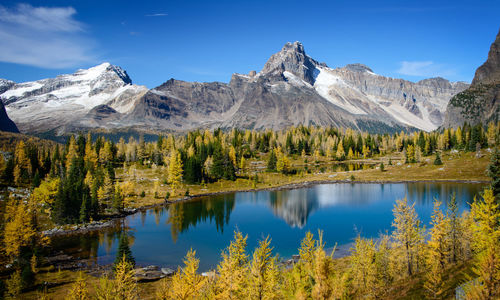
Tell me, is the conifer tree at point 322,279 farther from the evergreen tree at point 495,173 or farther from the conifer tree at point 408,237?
the evergreen tree at point 495,173

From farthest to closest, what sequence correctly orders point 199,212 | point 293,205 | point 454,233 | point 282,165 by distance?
point 282,165, point 293,205, point 199,212, point 454,233

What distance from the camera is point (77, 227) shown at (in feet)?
235

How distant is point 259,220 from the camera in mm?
77812

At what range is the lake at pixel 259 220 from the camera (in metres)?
57.9

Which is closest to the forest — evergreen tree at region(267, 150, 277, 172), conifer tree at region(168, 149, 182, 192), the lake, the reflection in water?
evergreen tree at region(267, 150, 277, 172)

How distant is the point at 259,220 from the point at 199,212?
1871cm

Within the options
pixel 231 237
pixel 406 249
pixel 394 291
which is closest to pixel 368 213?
pixel 231 237

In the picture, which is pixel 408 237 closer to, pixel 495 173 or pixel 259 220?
pixel 495 173

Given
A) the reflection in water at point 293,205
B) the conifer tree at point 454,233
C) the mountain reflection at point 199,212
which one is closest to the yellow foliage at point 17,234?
the mountain reflection at point 199,212

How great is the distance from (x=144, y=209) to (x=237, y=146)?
282ft

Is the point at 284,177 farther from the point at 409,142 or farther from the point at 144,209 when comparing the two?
the point at 409,142

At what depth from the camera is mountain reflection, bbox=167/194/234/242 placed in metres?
74.9

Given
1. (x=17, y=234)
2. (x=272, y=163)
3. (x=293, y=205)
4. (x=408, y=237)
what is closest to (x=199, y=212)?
(x=293, y=205)

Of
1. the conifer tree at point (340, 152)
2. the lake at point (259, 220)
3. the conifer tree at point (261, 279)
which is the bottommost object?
the lake at point (259, 220)
